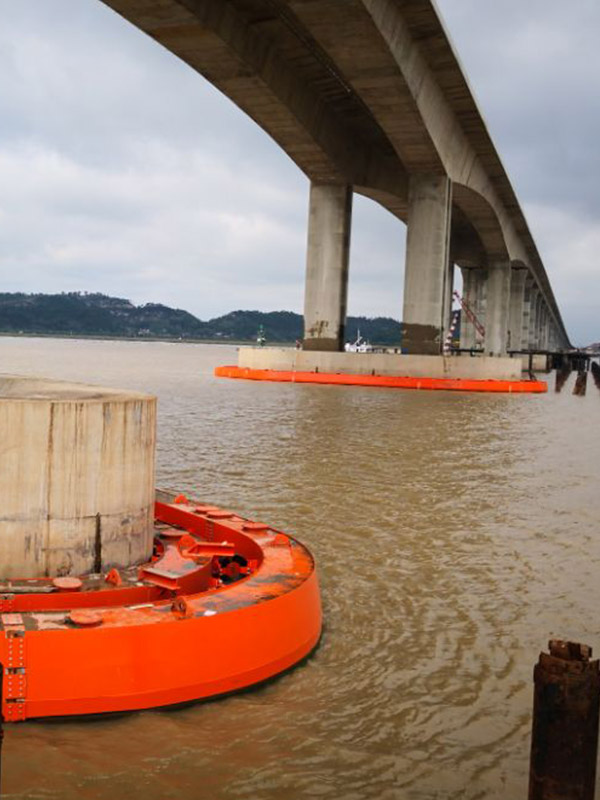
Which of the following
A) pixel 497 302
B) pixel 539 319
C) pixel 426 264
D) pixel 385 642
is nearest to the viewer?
pixel 385 642

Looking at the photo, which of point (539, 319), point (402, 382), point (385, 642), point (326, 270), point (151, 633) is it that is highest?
point (539, 319)

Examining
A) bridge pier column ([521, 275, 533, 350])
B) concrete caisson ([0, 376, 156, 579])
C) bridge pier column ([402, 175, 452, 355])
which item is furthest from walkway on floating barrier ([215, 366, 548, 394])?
bridge pier column ([521, 275, 533, 350])

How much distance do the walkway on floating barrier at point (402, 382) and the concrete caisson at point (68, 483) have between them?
32.5 meters

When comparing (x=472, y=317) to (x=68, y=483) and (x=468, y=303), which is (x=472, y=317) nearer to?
(x=468, y=303)

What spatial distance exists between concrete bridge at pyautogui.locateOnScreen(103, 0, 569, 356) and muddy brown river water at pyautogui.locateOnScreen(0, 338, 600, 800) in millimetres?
14635

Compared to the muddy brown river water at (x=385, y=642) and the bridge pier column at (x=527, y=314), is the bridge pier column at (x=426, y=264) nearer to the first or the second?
the muddy brown river water at (x=385, y=642)

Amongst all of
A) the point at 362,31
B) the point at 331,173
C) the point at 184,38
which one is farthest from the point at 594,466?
the point at 331,173

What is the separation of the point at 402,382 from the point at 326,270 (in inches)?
311

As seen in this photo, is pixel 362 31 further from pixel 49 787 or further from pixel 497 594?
pixel 49 787

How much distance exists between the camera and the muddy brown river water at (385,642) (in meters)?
4.27

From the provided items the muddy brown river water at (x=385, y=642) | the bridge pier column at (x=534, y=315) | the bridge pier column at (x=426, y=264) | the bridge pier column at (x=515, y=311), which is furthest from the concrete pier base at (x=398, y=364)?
the bridge pier column at (x=534, y=315)

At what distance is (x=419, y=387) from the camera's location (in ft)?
125

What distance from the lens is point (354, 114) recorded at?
37781 mm

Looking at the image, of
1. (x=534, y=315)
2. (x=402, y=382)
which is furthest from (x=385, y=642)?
(x=534, y=315)
